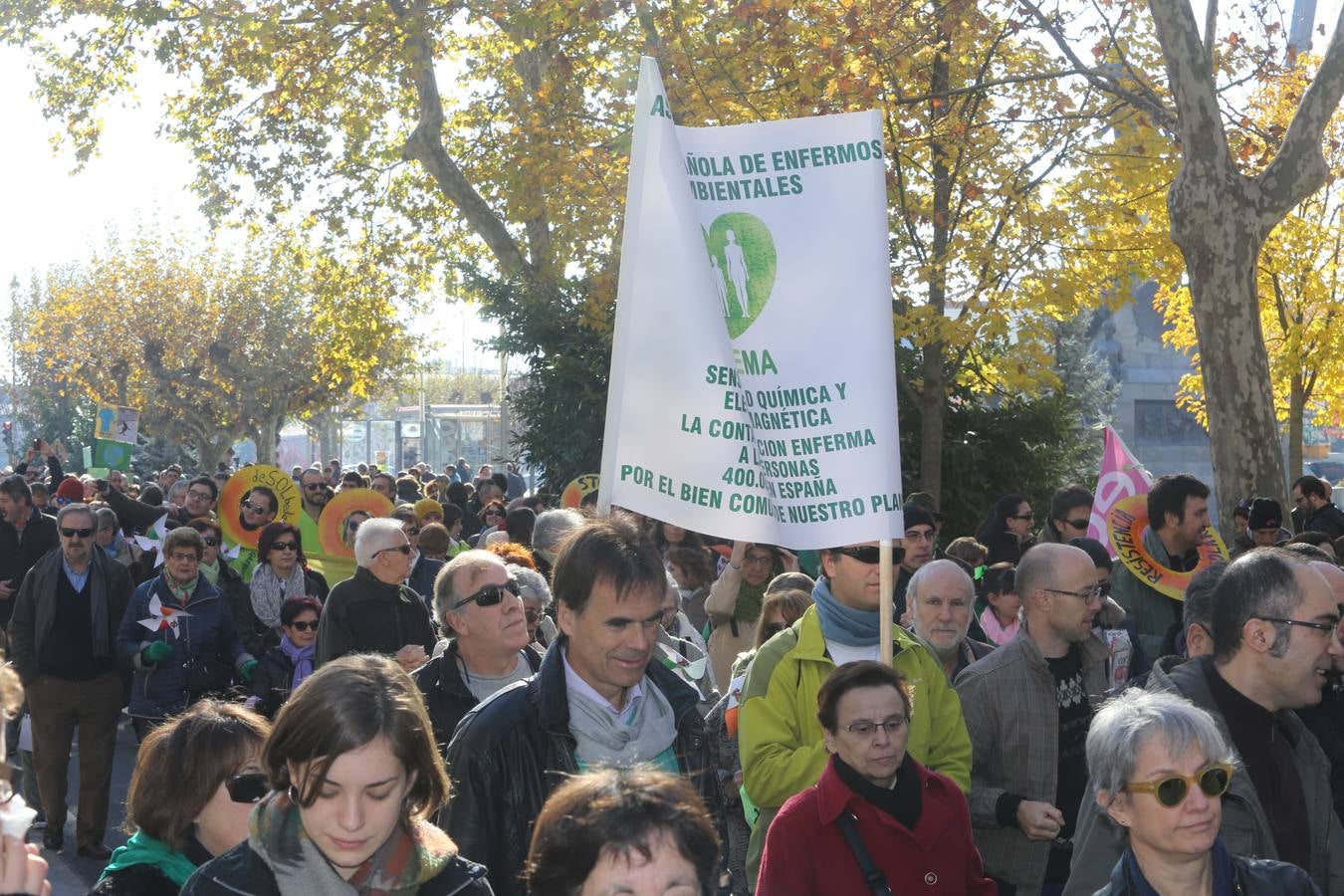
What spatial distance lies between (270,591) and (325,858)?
25.2 ft

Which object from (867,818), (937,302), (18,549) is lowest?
(867,818)

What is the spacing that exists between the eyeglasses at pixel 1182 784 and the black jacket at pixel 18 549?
9793mm

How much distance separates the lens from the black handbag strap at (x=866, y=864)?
13.9 ft

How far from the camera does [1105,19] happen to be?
44.6 feet

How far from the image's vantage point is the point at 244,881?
2941 millimetres

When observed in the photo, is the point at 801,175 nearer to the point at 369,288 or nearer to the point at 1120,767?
the point at 1120,767

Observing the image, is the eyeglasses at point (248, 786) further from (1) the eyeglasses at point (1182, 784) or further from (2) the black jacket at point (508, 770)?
(1) the eyeglasses at point (1182, 784)

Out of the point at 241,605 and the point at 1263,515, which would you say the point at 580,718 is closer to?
the point at 241,605

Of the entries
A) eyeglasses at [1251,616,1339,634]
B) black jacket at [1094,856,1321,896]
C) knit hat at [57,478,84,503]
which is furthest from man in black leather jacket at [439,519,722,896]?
knit hat at [57,478,84,503]

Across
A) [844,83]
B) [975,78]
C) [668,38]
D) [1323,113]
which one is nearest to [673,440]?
[1323,113]

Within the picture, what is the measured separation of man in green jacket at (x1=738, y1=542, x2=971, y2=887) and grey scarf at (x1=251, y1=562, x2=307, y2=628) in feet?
Result: 19.7

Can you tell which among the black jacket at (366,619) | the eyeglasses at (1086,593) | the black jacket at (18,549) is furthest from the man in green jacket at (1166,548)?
the black jacket at (18,549)

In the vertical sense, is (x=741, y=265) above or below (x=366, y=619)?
above

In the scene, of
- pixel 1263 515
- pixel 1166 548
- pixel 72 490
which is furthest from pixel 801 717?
pixel 72 490
